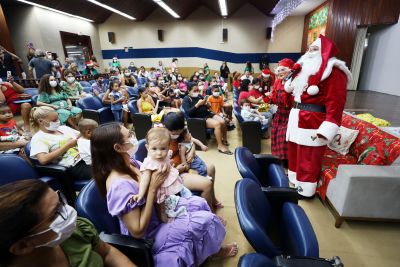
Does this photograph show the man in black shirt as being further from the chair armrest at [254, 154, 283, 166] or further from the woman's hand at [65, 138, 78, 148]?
the chair armrest at [254, 154, 283, 166]

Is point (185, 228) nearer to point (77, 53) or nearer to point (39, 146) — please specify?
point (39, 146)

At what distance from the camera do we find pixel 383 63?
681 cm

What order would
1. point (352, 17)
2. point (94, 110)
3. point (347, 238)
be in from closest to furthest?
point (347, 238) → point (94, 110) → point (352, 17)

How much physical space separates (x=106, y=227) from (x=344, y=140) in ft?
8.54

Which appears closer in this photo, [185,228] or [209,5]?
[185,228]

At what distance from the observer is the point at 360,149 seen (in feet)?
7.51

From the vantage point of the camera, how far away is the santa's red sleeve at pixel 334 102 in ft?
6.02

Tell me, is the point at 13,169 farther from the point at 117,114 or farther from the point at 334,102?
the point at 117,114

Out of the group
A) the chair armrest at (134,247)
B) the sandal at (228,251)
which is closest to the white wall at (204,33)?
the sandal at (228,251)

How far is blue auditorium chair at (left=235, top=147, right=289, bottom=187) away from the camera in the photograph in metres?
1.45

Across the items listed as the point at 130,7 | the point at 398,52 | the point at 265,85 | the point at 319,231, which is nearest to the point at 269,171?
the point at 319,231

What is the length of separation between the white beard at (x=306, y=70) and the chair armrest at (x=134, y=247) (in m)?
1.85

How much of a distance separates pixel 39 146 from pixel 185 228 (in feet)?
5.01

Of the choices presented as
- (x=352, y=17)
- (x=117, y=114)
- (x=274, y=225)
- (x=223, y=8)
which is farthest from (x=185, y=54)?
(x=274, y=225)
